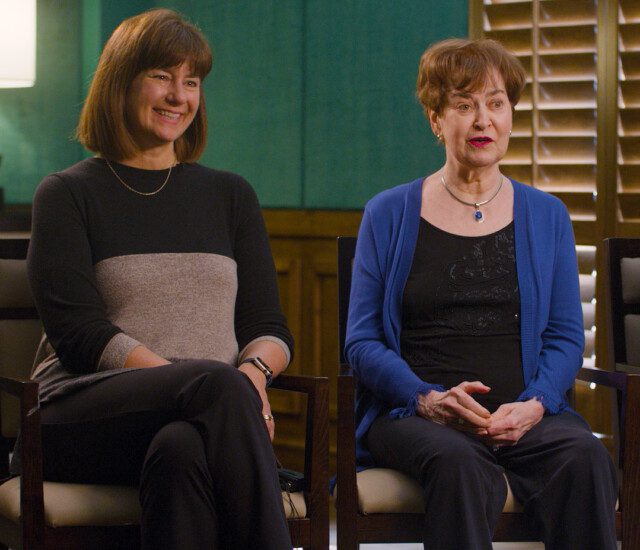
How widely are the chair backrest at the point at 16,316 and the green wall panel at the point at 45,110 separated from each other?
5.85 ft

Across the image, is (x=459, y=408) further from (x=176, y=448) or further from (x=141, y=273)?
(x=141, y=273)

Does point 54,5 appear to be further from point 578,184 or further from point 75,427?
point 75,427

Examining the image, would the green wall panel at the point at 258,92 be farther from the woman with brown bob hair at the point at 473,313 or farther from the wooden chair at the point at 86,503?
the wooden chair at the point at 86,503

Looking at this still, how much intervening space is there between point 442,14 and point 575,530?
6.86ft

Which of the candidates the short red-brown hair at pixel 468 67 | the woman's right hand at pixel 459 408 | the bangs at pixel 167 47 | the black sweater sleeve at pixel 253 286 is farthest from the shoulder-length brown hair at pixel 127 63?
the woman's right hand at pixel 459 408

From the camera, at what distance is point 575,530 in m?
1.85

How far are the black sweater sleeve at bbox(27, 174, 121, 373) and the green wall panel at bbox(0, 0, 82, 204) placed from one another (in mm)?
2012

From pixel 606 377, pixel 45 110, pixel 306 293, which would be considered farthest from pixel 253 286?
pixel 45 110

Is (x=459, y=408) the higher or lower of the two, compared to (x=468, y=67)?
lower

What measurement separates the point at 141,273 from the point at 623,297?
43.6 inches

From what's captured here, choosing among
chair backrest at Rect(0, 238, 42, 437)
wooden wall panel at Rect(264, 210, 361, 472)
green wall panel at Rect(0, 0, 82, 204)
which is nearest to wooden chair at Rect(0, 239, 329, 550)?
chair backrest at Rect(0, 238, 42, 437)

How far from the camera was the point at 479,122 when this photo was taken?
7.16 feet

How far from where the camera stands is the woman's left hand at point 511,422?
1.97 metres

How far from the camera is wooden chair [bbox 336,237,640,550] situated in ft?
6.31
